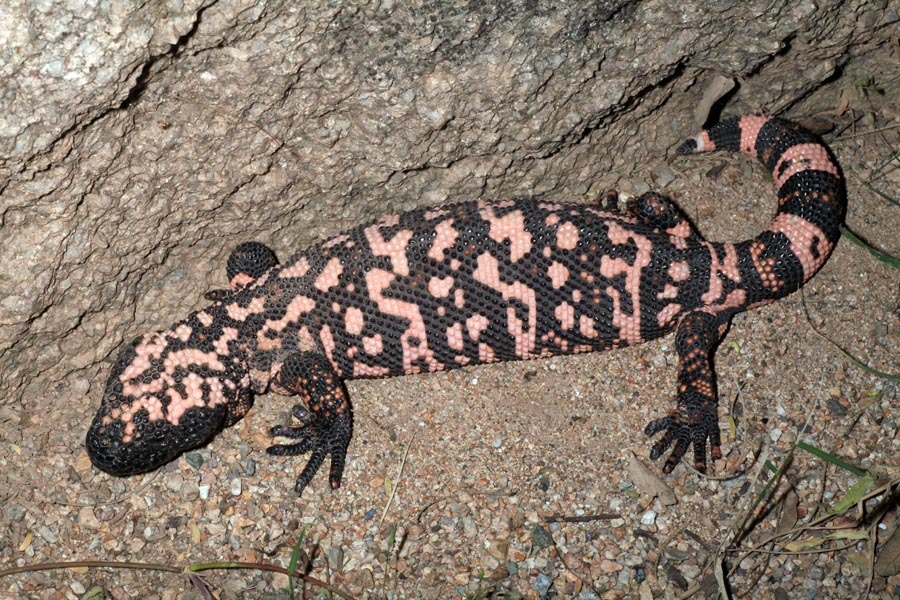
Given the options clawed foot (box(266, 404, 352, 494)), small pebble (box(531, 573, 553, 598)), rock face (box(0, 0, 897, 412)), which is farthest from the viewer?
clawed foot (box(266, 404, 352, 494))

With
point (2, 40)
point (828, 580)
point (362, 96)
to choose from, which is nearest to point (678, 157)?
point (362, 96)

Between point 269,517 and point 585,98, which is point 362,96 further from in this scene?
point 269,517

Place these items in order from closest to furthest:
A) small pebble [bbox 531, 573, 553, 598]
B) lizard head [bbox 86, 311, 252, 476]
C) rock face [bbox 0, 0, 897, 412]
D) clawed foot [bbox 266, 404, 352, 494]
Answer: rock face [bbox 0, 0, 897, 412]
small pebble [bbox 531, 573, 553, 598]
lizard head [bbox 86, 311, 252, 476]
clawed foot [bbox 266, 404, 352, 494]

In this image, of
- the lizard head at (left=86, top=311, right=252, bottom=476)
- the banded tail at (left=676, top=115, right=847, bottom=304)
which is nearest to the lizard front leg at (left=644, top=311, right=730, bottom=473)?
the banded tail at (left=676, top=115, right=847, bottom=304)

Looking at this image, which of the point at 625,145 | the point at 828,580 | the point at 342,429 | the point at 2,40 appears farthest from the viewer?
the point at 625,145

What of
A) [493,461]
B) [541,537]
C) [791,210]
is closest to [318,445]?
[493,461]

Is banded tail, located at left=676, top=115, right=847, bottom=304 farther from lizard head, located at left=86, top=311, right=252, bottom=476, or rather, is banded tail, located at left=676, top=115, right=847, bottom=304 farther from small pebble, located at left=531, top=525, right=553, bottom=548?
lizard head, located at left=86, top=311, right=252, bottom=476

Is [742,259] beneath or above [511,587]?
above

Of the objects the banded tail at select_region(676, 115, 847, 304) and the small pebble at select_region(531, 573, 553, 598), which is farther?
the banded tail at select_region(676, 115, 847, 304)
